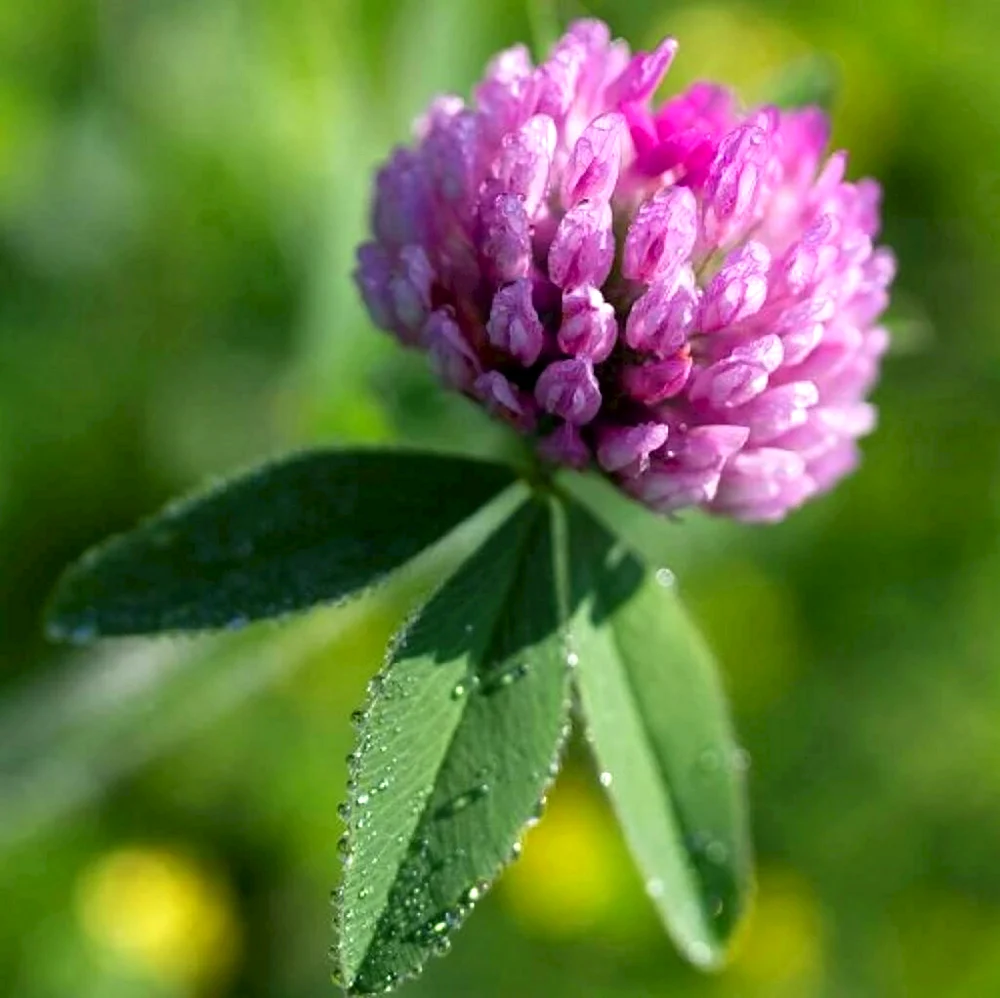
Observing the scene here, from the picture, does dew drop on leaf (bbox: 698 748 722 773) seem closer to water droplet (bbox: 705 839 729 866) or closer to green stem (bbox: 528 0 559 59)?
water droplet (bbox: 705 839 729 866)

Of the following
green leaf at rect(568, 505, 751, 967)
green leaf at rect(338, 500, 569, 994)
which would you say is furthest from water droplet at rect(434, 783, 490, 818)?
green leaf at rect(568, 505, 751, 967)

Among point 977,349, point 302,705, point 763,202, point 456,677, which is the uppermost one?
point 763,202

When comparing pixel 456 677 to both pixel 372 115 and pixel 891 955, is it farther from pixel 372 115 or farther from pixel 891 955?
pixel 891 955

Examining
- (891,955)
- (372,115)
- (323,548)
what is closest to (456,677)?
(323,548)

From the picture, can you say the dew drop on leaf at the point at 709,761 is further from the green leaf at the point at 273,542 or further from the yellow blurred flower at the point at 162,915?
the yellow blurred flower at the point at 162,915

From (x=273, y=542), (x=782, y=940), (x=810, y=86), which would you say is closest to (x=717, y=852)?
(x=273, y=542)

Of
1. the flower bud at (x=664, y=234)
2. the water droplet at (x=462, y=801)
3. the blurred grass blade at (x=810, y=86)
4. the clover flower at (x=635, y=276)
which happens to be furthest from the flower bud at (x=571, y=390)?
the blurred grass blade at (x=810, y=86)
